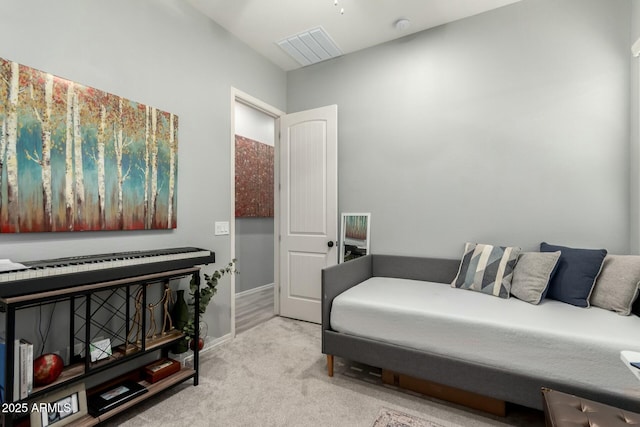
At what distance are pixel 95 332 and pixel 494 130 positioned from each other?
3.36 metres

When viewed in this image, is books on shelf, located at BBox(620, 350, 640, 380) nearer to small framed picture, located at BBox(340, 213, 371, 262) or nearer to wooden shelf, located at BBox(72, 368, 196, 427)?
small framed picture, located at BBox(340, 213, 371, 262)

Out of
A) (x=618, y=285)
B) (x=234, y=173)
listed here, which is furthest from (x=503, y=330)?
(x=234, y=173)

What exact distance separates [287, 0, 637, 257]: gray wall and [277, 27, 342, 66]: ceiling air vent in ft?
0.67

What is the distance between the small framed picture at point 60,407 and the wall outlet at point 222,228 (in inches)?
55.7

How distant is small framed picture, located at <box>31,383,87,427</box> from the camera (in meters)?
1.42

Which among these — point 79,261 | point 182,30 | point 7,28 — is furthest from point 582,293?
point 7,28

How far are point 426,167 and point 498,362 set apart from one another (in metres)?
1.76

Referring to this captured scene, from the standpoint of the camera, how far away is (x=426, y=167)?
9.43 feet

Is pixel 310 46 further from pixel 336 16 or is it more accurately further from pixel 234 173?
pixel 234 173

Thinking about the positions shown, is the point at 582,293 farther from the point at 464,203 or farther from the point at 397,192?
the point at 397,192

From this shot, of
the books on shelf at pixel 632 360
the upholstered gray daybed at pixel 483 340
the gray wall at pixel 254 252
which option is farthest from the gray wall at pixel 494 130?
the gray wall at pixel 254 252

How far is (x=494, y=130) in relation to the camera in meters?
2.57

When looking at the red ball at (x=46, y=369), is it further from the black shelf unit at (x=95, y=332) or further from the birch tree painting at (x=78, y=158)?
the birch tree painting at (x=78, y=158)

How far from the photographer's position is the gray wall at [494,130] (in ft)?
7.29
